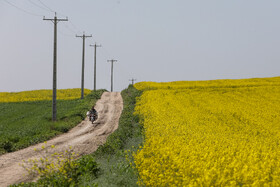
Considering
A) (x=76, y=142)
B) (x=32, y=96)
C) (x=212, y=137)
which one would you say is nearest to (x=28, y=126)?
(x=76, y=142)

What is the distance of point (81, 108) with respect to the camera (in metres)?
42.2

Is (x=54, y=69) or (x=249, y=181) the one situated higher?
(x=54, y=69)

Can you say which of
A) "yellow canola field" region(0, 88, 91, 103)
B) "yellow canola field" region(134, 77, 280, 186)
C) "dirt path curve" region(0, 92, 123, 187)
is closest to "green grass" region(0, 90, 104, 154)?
"dirt path curve" region(0, 92, 123, 187)

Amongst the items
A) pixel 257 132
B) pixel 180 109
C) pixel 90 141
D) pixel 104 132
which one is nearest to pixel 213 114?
pixel 180 109

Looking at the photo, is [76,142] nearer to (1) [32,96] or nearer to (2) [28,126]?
(2) [28,126]

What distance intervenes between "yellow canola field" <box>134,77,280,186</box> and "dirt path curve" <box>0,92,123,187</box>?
11.7 ft

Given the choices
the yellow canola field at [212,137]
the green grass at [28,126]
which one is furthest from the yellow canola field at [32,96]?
the yellow canola field at [212,137]

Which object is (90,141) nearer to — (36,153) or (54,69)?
(36,153)

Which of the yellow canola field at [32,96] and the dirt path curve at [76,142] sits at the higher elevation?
the yellow canola field at [32,96]

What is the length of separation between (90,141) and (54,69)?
1144 cm

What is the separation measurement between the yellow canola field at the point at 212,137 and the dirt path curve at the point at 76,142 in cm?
355

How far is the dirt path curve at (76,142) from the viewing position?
15.6m

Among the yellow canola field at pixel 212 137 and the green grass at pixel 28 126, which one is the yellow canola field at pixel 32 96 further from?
the yellow canola field at pixel 212 137

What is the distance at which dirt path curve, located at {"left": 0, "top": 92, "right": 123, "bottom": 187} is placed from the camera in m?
15.6
